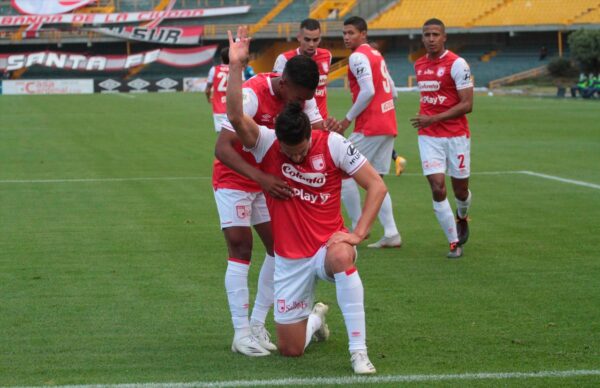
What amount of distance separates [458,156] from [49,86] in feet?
190

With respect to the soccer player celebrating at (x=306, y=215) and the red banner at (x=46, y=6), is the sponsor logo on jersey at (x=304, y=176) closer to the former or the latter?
the soccer player celebrating at (x=306, y=215)

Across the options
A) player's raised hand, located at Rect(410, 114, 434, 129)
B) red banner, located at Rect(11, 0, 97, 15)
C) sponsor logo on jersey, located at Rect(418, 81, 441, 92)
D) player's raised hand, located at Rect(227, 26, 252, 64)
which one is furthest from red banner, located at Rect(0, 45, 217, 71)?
player's raised hand, located at Rect(227, 26, 252, 64)

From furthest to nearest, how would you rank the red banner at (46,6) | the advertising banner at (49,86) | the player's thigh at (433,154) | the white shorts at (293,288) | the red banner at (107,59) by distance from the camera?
the red banner at (46,6) → the red banner at (107,59) → the advertising banner at (49,86) → the player's thigh at (433,154) → the white shorts at (293,288)

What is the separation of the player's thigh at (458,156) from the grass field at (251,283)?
31.1 inches

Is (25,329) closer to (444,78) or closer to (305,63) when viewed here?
(305,63)

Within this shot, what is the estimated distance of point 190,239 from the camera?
1127cm

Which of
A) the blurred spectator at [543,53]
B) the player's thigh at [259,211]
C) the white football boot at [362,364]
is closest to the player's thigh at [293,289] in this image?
the white football boot at [362,364]

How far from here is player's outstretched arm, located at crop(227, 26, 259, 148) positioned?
6176mm

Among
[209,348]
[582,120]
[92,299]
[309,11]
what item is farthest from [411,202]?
[309,11]

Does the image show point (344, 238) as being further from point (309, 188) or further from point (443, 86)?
point (443, 86)

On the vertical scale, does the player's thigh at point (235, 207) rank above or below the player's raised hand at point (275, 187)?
below

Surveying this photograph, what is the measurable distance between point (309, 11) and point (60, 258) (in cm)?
6400

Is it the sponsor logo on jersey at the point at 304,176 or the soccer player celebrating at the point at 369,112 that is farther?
the soccer player celebrating at the point at 369,112

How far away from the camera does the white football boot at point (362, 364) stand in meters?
5.92
